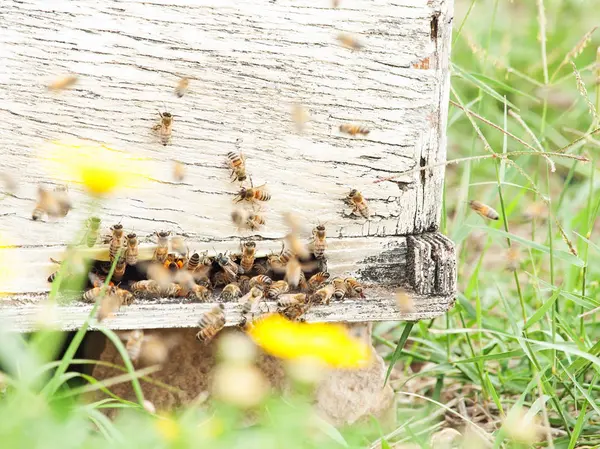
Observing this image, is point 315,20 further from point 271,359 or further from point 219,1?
point 271,359

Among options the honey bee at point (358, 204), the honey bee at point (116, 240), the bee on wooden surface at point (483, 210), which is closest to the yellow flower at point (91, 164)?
the honey bee at point (116, 240)

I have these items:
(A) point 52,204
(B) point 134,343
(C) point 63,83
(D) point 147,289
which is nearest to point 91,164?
(A) point 52,204

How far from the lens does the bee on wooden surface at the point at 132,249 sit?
3236 mm

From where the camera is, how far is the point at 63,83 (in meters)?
3.10

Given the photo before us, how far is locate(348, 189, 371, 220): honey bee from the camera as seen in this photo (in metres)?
3.39

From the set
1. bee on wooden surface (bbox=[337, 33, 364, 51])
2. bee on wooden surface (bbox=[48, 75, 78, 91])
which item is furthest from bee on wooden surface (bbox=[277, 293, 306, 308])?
bee on wooden surface (bbox=[48, 75, 78, 91])

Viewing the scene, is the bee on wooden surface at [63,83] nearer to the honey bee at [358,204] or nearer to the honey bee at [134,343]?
the honey bee at [134,343]

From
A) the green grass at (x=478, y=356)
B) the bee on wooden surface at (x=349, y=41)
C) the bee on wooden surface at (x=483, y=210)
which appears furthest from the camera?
the bee on wooden surface at (x=483, y=210)

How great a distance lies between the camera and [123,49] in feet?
10.3

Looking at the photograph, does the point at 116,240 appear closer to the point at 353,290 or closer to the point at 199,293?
the point at 199,293

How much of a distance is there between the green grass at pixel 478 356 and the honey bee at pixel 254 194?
74 cm

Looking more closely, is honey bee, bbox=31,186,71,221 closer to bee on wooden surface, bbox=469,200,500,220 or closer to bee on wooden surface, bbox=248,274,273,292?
bee on wooden surface, bbox=248,274,273,292

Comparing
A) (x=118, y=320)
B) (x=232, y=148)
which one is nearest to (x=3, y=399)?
(x=118, y=320)

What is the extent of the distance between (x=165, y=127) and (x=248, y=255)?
57 centimetres
